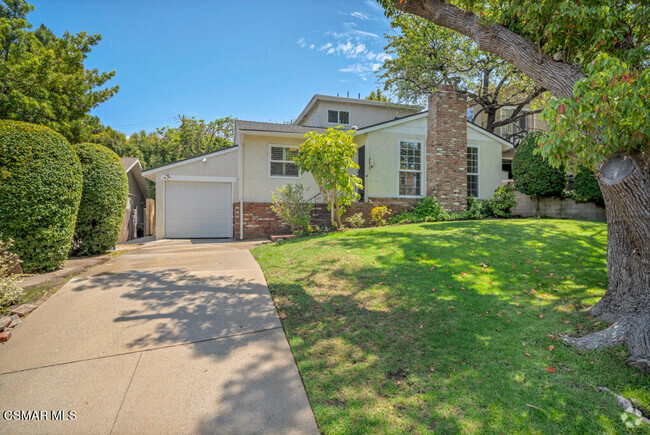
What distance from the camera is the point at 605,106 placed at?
269 cm

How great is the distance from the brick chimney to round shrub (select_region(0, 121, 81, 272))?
11.1 metres

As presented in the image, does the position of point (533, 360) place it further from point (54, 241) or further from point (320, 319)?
point (54, 241)

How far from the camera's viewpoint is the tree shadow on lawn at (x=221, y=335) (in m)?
2.23

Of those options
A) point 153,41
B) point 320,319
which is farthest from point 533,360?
point 153,41

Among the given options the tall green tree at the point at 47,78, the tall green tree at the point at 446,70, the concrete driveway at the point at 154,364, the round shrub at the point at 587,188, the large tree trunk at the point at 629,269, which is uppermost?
the tall green tree at the point at 446,70

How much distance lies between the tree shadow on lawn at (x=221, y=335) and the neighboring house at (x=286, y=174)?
705 centimetres

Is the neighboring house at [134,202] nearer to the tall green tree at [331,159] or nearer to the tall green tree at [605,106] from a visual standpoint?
the tall green tree at [331,159]

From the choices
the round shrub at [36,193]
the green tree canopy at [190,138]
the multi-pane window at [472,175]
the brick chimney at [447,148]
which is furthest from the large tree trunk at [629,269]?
the green tree canopy at [190,138]

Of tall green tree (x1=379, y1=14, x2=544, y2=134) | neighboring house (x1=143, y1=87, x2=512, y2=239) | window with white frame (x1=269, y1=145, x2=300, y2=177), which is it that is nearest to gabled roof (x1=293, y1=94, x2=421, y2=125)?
tall green tree (x1=379, y1=14, x2=544, y2=134)

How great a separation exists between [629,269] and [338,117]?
16244 mm

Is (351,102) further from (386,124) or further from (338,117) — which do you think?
(386,124)

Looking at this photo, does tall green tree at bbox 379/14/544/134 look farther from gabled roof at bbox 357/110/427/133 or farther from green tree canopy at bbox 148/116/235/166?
green tree canopy at bbox 148/116/235/166

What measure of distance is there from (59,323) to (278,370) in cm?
277

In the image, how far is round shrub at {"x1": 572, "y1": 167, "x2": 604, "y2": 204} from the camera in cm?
980
